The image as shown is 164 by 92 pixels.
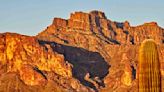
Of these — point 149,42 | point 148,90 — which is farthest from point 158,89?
point 149,42

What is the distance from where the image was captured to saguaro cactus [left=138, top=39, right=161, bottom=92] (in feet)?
99.0

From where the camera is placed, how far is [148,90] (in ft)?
97.3

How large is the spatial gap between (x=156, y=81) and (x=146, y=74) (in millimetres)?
567

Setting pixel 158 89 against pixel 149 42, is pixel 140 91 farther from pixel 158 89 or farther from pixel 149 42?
pixel 149 42

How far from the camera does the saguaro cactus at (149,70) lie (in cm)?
3018

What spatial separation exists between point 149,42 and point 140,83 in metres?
2.23

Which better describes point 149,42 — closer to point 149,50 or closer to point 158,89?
point 149,50

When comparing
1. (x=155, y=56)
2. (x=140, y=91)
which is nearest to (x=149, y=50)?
(x=155, y=56)

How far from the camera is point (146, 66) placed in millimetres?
30562

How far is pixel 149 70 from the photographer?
3050cm

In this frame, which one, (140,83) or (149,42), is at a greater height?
(149,42)

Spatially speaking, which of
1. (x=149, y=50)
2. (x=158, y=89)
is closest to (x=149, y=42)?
(x=149, y=50)

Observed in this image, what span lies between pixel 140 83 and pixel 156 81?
2.45ft

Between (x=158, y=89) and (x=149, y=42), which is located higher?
(x=149, y=42)
